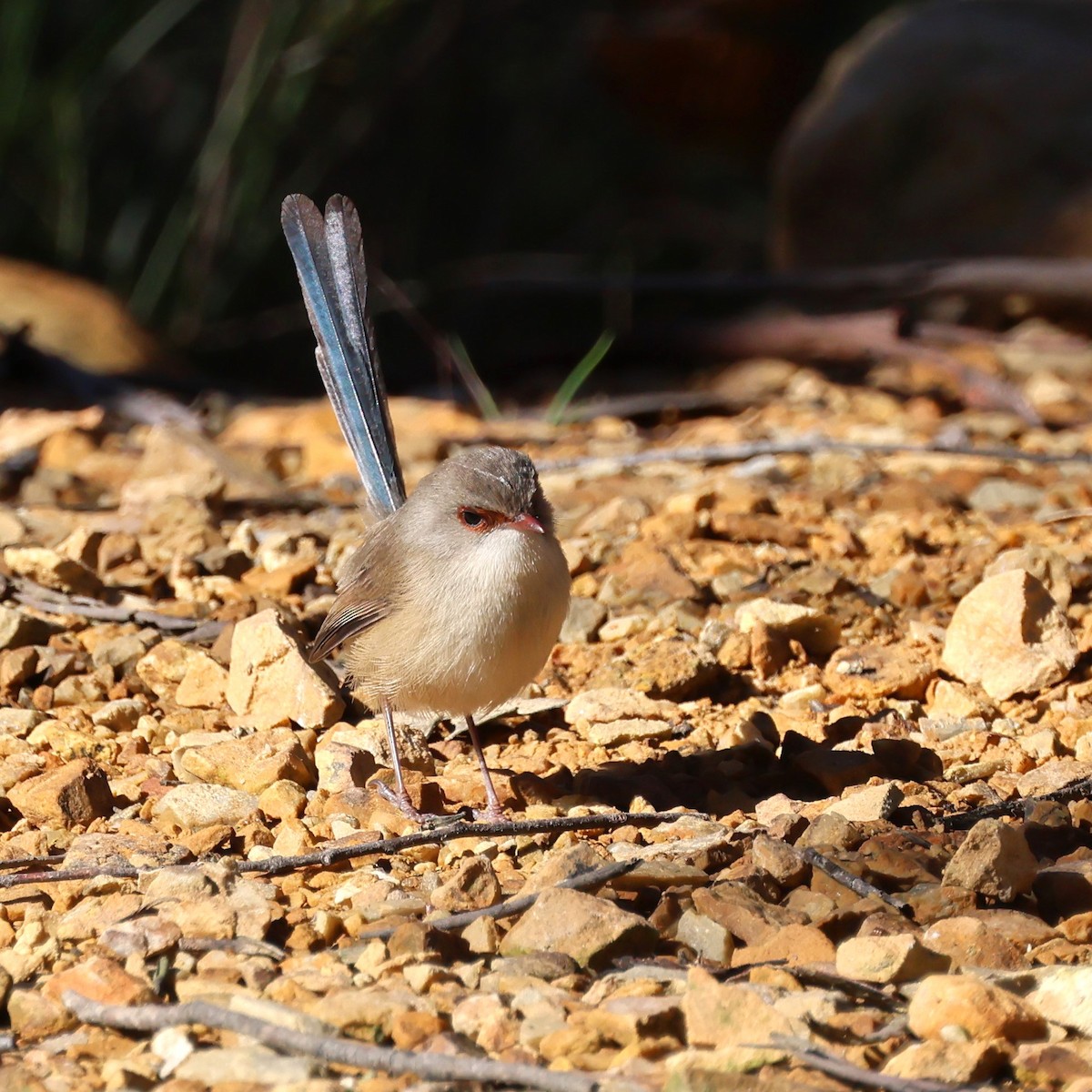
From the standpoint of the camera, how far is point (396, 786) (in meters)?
4.19

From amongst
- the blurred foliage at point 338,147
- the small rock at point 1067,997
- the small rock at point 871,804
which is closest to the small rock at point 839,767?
the small rock at point 871,804

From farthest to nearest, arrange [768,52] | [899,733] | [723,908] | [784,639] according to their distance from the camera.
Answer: [768,52] → [784,639] → [899,733] → [723,908]

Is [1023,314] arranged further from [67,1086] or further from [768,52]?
[67,1086]

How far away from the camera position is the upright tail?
5.03m

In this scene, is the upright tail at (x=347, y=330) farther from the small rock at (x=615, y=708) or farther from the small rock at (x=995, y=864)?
the small rock at (x=995, y=864)

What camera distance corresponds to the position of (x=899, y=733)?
4480 mm

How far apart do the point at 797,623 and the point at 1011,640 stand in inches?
25.3

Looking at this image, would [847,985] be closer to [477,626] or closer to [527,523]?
[477,626]

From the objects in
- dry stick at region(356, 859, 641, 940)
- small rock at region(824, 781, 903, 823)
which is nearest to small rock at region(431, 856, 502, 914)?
dry stick at region(356, 859, 641, 940)

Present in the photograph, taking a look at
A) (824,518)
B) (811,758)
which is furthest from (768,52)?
(811,758)

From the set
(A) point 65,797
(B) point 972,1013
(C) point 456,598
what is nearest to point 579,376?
(C) point 456,598

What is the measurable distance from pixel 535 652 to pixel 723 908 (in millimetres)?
1068

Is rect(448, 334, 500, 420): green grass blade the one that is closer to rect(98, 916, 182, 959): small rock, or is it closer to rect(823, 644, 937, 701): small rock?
rect(823, 644, 937, 701): small rock

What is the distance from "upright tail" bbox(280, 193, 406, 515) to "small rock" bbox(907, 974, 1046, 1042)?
9.02 ft
